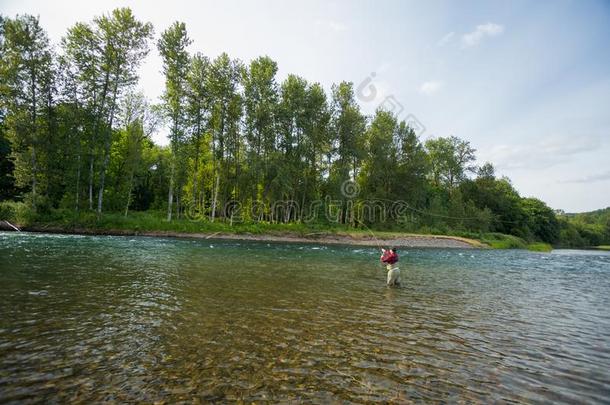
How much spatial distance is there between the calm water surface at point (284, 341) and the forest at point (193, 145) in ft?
103

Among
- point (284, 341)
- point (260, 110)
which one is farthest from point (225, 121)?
point (284, 341)

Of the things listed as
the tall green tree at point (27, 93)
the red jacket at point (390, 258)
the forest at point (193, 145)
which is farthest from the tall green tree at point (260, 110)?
the red jacket at point (390, 258)

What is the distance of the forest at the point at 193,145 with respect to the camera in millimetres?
38656

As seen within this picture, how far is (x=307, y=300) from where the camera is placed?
12039 millimetres

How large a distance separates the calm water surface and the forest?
103 feet

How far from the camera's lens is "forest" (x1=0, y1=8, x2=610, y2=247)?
127 feet

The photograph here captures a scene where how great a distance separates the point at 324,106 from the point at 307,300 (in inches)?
1947

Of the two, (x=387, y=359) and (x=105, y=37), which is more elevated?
(x=105, y=37)

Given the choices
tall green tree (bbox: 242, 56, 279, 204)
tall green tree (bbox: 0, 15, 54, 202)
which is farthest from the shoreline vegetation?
tall green tree (bbox: 242, 56, 279, 204)

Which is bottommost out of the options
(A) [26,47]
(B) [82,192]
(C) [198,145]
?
(B) [82,192]

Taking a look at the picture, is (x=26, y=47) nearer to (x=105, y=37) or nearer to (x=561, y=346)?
(x=105, y=37)

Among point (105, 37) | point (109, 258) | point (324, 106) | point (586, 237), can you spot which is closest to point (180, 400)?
point (109, 258)

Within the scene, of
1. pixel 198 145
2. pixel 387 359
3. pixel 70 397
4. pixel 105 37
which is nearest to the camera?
pixel 70 397

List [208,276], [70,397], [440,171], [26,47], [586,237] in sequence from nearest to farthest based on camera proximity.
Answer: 1. [70,397]
2. [208,276]
3. [26,47]
4. [440,171]
5. [586,237]
